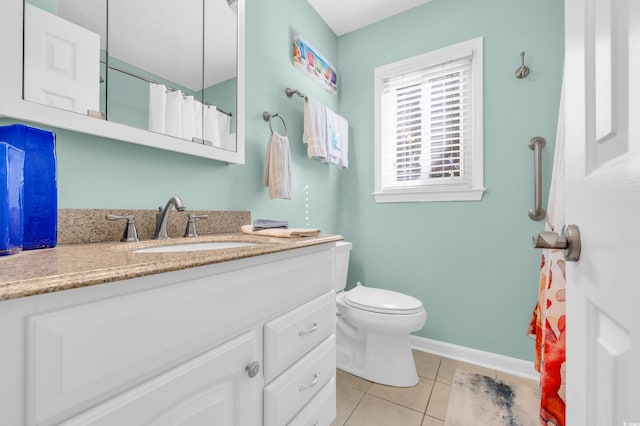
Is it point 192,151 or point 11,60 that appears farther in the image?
point 192,151

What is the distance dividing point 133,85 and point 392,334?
5.40ft

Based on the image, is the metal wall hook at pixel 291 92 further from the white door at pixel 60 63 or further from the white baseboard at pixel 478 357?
the white baseboard at pixel 478 357

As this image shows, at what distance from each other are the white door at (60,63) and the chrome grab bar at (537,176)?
6.68 ft

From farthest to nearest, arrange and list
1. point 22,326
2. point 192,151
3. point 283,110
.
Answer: point 283,110 < point 192,151 < point 22,326

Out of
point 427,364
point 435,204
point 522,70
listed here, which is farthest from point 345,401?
point 522,70

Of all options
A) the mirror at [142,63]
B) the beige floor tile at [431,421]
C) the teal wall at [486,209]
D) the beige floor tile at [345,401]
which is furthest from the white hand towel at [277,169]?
the beige floor tile at [431,421]

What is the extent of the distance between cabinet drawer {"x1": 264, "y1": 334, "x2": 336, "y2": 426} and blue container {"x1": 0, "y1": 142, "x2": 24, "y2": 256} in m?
0.67

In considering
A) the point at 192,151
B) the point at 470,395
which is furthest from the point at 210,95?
the point at 470,395

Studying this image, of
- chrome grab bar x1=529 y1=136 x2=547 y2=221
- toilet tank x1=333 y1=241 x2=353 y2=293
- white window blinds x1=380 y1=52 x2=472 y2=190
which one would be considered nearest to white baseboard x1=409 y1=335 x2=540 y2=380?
toilet tank x1=333 y1=241 x2=353 y2=293

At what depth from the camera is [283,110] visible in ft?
5.60

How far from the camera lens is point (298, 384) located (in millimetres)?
872

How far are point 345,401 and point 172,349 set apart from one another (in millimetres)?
1214

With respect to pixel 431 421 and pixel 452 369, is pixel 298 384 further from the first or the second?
pixel 452 369

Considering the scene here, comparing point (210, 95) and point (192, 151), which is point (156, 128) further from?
point (210, 95)
